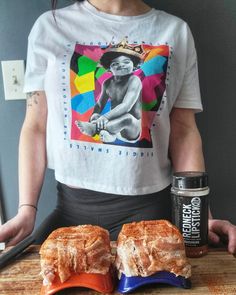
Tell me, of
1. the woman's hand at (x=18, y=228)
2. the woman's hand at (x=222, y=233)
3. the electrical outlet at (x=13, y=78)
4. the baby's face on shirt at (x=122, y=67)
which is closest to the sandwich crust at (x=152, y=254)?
the woman's hand at (x=222, y=233)

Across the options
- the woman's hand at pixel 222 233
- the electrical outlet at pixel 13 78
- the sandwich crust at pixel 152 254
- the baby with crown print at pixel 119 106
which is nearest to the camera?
the sandwich crust at pixel 152 254

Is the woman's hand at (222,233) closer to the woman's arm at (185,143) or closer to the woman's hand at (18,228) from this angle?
the woman's arm at (185,143)

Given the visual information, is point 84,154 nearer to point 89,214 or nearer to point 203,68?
point 89,214

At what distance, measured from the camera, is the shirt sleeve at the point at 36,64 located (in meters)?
0.75

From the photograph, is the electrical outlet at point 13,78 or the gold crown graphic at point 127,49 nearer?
the gold crown graphic at point 127,49

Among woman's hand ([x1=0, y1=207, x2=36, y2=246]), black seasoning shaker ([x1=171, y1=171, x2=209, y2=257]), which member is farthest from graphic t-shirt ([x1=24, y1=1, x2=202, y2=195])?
black seasoning shaker ([x1=171, y1=171, x2=209, y2=257])

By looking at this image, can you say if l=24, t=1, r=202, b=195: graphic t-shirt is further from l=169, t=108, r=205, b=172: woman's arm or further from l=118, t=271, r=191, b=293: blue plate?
l=118, t=271, r=191, b=293: blue plate

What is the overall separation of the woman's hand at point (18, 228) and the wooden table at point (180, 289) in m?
0.06

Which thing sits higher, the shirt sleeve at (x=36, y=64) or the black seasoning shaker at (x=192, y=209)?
the shirt sleeve at (x=36, y=64)

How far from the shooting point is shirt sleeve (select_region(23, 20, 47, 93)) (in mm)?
746

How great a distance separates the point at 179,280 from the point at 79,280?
0.13 meters

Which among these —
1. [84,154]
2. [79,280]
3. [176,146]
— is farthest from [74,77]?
[79,280]

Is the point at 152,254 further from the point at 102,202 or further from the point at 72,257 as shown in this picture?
the point at 102,202

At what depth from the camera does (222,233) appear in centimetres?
59
